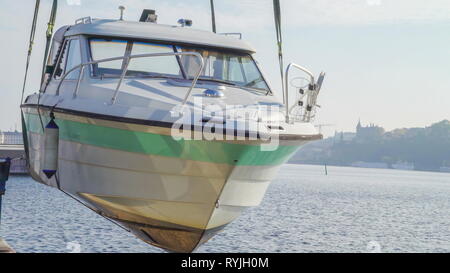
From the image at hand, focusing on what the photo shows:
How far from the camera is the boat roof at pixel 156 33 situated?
37.4 feet

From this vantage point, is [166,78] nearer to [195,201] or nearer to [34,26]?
[195,201]

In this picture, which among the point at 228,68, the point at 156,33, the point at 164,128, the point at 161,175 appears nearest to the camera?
the point at 164,128

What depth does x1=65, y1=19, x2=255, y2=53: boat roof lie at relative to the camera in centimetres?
1139

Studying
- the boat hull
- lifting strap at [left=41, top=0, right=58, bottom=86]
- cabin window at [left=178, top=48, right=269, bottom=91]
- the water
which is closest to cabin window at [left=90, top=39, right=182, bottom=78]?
cabin window at [left=178, top=48, right=269, bottom=91]

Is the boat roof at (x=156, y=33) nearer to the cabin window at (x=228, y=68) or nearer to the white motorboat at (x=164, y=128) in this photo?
the white motorboat at (x=164, y=128)

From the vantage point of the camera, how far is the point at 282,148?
10.4 meters

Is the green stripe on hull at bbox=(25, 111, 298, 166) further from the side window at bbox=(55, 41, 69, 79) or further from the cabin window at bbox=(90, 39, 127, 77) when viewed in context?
the side window at bbox=(55, 41, 69, 79)

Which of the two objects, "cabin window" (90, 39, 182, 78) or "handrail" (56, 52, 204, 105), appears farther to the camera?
"cabin window" (90, 39, 182, 78)

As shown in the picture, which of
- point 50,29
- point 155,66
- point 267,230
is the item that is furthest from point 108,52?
point 267,230

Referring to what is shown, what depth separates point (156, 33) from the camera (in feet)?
37.7

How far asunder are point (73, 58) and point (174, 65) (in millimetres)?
2043

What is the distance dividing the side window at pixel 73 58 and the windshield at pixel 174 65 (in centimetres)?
37

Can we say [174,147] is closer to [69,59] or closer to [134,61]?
[134,61]

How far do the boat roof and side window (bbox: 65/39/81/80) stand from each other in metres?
0.22
